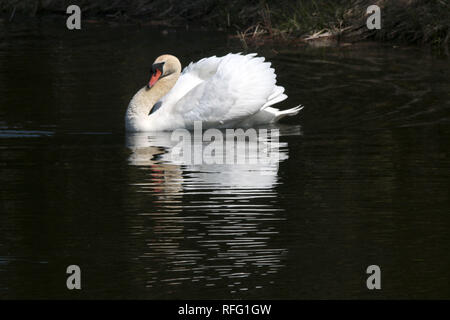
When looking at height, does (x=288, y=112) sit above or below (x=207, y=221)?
above

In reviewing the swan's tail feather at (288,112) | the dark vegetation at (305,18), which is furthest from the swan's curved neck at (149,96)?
the dark vegetation at (305,18)

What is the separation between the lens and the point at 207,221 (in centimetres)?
738

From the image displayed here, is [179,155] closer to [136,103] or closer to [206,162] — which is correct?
[206,162]

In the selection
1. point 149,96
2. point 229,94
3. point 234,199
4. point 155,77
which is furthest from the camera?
point 155,77

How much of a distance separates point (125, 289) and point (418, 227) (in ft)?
6.83

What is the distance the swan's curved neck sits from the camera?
1113cm

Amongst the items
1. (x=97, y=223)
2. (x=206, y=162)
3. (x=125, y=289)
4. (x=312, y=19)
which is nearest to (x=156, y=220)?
(x=97, y=223)

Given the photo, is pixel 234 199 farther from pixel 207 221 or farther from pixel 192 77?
pixel 192 77

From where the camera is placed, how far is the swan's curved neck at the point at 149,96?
11.1 m

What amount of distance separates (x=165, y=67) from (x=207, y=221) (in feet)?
16.3

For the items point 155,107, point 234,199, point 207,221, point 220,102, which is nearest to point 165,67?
point 155,107

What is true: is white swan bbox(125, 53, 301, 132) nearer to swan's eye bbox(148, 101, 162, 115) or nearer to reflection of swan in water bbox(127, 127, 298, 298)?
swan's eye bbox(148, 101, 162, 115)

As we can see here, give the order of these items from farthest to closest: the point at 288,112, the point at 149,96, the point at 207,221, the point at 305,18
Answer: the point at 305,18 → the point at 149,96 → the point at 288,112 → the point at 207,221

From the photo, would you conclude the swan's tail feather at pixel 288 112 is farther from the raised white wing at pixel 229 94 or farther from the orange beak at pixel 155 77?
the orange beak at pixel 155 77
